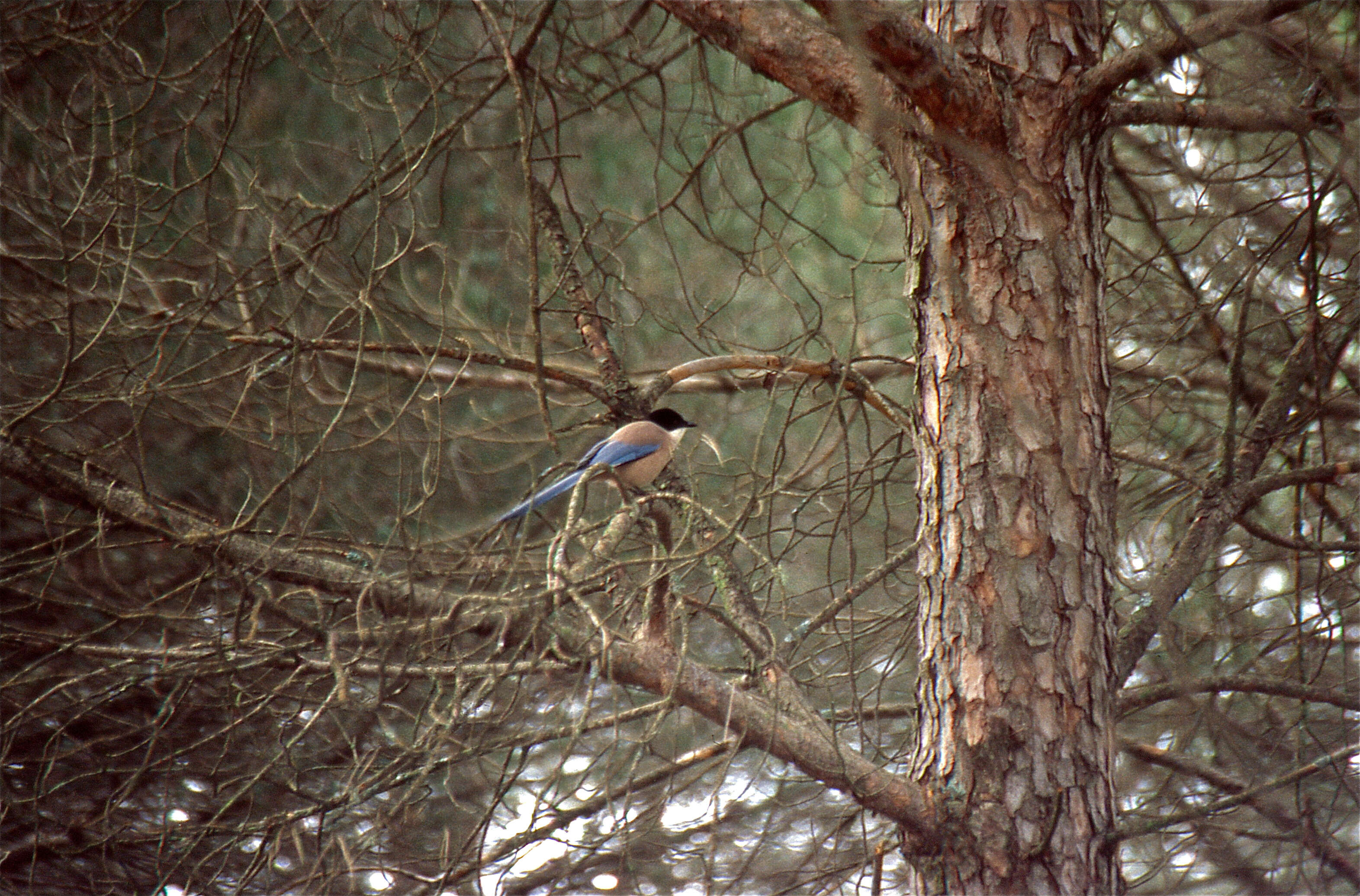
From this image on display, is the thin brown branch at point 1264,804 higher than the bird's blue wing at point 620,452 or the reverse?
the reverse

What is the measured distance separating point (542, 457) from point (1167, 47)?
3.05 metres

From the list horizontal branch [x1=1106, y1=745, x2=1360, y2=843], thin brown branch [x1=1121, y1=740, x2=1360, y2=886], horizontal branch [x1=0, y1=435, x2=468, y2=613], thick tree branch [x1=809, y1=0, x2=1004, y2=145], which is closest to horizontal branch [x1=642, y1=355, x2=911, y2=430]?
thick tree branch [x1=809, y1=0, x2=1004, y2=145]

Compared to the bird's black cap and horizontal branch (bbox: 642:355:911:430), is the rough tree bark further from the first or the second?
the bird's black cap

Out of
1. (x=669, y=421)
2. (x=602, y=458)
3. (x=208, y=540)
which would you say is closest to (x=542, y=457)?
(x=669, y=421)

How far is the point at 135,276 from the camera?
3785mm

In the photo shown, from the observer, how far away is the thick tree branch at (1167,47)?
224cm

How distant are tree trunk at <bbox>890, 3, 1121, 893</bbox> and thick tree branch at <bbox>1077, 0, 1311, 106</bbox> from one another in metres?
0.08

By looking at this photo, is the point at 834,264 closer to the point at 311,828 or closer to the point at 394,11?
the point at 394,11

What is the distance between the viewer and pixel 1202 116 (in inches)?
97.7

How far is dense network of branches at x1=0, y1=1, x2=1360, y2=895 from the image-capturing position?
2.48 meters

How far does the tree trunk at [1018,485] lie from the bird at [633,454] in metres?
1.14

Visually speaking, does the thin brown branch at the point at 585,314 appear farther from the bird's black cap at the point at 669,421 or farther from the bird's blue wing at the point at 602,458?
the bird's black cap at the point at 669,421

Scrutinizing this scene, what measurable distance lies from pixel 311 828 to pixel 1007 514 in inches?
111

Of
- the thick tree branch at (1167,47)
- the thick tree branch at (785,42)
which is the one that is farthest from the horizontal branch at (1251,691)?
the thick tree branch at (785,42)
